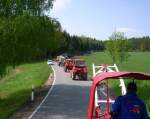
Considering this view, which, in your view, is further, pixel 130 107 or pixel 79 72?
pixel 79 72

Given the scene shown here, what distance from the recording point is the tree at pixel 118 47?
Answer: 268 ft

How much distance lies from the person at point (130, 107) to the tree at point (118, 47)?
72647 millimetres

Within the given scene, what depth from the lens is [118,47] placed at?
268 feet

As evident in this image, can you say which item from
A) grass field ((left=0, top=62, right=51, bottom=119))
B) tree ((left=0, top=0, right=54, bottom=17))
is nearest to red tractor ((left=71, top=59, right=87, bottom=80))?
grass field ((left=0, top=62, right=51, bottom=119))

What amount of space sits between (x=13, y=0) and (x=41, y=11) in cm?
446

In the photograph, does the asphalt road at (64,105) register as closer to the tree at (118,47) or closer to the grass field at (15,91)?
the grass field at (15,91)

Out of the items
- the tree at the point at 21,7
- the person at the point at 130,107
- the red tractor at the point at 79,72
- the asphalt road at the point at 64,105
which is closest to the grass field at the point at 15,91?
the asphalt road at the point at 64,105

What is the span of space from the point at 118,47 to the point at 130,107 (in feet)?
243

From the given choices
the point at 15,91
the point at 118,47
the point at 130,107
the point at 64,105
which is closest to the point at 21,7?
the point at 64,105

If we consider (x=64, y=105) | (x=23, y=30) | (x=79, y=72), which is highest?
(x=23, y=30)

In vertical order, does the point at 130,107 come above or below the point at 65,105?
above

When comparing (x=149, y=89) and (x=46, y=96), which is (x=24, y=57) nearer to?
(x=46, y=96)

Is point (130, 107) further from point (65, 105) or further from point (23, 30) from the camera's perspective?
point (23, 30)

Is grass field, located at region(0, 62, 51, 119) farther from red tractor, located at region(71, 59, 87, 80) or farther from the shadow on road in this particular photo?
red tractor, located at region(71, 59, 87, 80)
